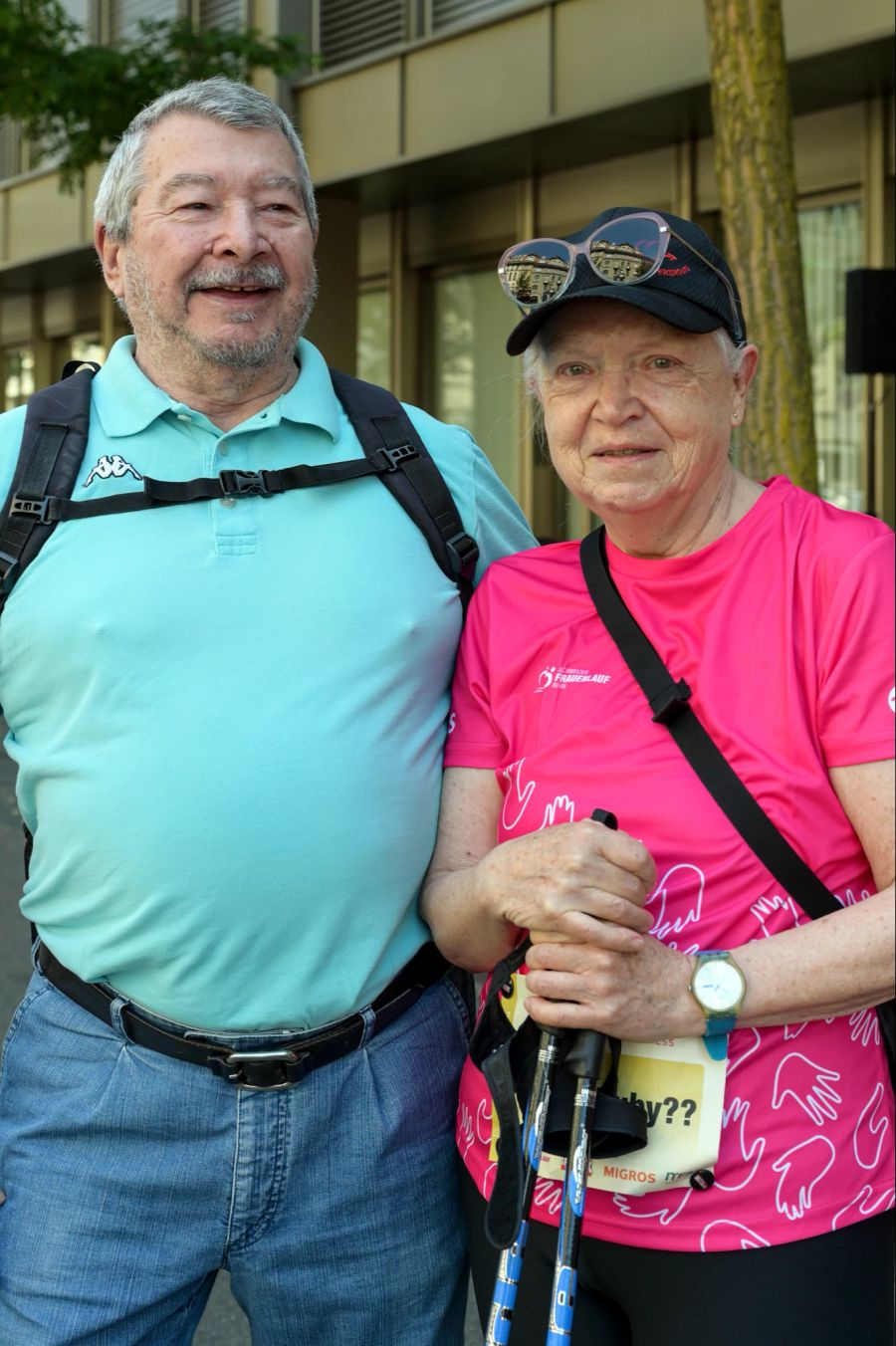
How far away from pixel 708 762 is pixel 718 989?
31 cm

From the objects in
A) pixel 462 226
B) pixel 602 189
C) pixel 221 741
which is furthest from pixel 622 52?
pixel 221 741

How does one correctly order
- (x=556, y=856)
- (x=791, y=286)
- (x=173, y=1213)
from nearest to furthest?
(x=556, y=856)
(x=173, y=1213)
(x=791, y=286)

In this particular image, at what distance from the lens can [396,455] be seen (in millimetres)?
2680

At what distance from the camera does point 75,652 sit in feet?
7.97

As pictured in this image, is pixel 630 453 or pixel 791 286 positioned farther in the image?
pixel 791 286

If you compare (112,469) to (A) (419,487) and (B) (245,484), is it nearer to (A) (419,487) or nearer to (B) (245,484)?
(B) (245,484)

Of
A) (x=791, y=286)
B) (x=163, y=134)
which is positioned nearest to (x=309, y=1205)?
(x=163, y=134)

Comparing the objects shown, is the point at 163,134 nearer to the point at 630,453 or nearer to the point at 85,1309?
the point at 630,453

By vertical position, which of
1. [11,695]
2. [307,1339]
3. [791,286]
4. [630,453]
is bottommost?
[307,1339]

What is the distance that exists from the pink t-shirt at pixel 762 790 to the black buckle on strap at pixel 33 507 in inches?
33.6

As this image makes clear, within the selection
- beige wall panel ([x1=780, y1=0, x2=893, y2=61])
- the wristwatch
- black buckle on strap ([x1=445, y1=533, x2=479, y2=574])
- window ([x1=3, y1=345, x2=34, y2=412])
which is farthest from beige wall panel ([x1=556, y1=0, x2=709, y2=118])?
window ([x1=3, y1=345, x2=34, y2=412])

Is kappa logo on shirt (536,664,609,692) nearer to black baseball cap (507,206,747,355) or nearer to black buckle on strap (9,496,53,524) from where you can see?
black baseball cap (507,206,747,355)

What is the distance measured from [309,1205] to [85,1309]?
1.23ft

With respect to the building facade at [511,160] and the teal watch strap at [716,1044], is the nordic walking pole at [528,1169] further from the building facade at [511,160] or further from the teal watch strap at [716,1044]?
the building facade at [511,160]
